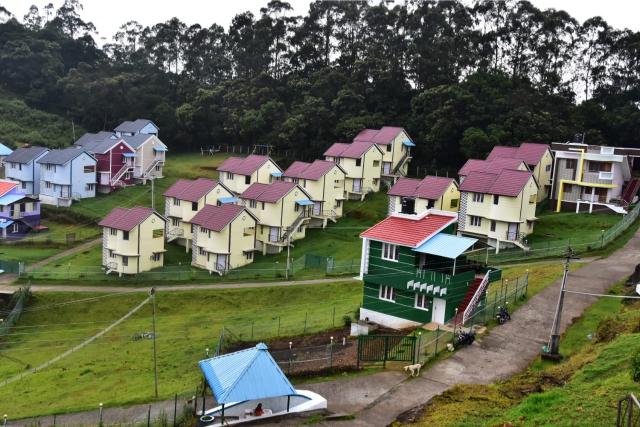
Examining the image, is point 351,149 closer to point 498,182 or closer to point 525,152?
point 525,152

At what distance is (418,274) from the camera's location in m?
29.5

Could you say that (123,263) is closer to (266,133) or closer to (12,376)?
(12,376)

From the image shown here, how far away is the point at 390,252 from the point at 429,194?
21.0m

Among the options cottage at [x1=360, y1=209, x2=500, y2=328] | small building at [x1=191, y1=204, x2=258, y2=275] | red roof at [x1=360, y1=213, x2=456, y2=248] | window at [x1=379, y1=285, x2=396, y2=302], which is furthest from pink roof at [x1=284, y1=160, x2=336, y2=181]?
window at [x1=379, y1=285, x2=396, y2=302]

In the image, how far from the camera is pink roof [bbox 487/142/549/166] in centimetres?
5475

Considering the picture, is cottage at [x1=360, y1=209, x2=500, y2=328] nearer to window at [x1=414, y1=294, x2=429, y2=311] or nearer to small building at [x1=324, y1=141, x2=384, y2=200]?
window at [x1=414, y1=294, x2=429, y2=311]

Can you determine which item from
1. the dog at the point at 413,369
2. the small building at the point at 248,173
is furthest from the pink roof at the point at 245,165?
the dog at the point at 413,369

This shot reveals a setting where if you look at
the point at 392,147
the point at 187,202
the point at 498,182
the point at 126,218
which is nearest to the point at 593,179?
the point at 498,182

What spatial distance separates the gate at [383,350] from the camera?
24375 mm

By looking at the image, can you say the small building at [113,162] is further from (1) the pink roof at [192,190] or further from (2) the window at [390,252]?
(2) the window at [390,252]

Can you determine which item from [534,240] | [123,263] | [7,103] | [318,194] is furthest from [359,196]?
[7,103]

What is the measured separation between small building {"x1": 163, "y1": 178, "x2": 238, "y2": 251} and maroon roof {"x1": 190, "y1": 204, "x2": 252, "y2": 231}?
2.84 metres

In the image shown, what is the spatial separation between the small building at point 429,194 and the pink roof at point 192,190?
14918 millimetres

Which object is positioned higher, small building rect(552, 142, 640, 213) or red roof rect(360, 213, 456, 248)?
small building rect(552, 142, 640, 213)
